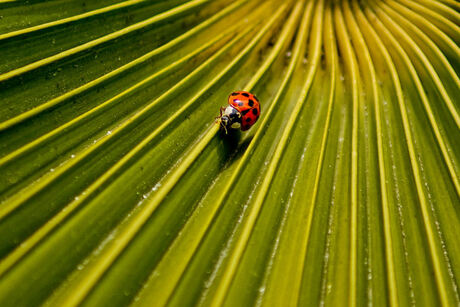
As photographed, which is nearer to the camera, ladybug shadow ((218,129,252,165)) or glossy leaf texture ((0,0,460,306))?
glossy leaf texture ((0,0,460,306))

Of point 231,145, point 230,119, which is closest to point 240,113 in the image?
point 230,119

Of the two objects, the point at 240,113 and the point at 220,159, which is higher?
the point at 240,113

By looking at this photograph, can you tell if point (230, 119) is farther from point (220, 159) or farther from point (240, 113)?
point (220, 159)

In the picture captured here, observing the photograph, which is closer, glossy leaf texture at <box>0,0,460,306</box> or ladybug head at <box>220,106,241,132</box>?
glossy leaf texture at <box>0,0,460,306</box>

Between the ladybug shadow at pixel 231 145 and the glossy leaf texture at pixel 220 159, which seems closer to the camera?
the glossy leaf texture at pixel 220 159
